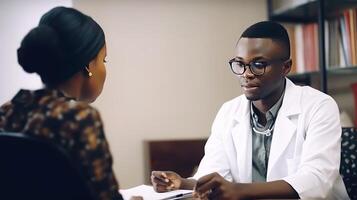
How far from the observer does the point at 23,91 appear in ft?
3.15

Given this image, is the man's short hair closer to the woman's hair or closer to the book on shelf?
the woman's hair

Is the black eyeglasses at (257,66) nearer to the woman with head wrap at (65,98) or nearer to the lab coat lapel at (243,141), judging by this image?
the lab coat lapel at (243,141)

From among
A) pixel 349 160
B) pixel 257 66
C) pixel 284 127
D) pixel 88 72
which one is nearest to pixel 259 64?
pixel 257 66

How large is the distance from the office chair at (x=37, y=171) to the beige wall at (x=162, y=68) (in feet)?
5.76

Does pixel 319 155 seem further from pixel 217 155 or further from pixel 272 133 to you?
pixel 217 155

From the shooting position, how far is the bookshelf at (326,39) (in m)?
2.30

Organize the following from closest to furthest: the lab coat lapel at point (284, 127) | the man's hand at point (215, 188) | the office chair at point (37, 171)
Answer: the office chair at point (37, 171)
the man's hand at point (215, 188)
the lab coat lapel at point (284, 127)

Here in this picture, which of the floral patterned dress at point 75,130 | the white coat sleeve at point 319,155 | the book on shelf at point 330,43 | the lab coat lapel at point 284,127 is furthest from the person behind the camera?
the book on shelf at point 330,43

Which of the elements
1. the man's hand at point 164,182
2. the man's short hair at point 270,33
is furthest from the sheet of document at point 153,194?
the man's short hair at point 270,33

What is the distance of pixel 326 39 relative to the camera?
2.43 meters

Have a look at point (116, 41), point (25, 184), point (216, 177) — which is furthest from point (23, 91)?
point (116, 41)

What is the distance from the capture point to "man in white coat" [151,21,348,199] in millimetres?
1356

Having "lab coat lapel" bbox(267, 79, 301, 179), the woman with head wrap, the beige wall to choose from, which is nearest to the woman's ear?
the woman with head wrap

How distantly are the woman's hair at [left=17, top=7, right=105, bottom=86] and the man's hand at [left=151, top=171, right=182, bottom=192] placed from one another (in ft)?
1.63
